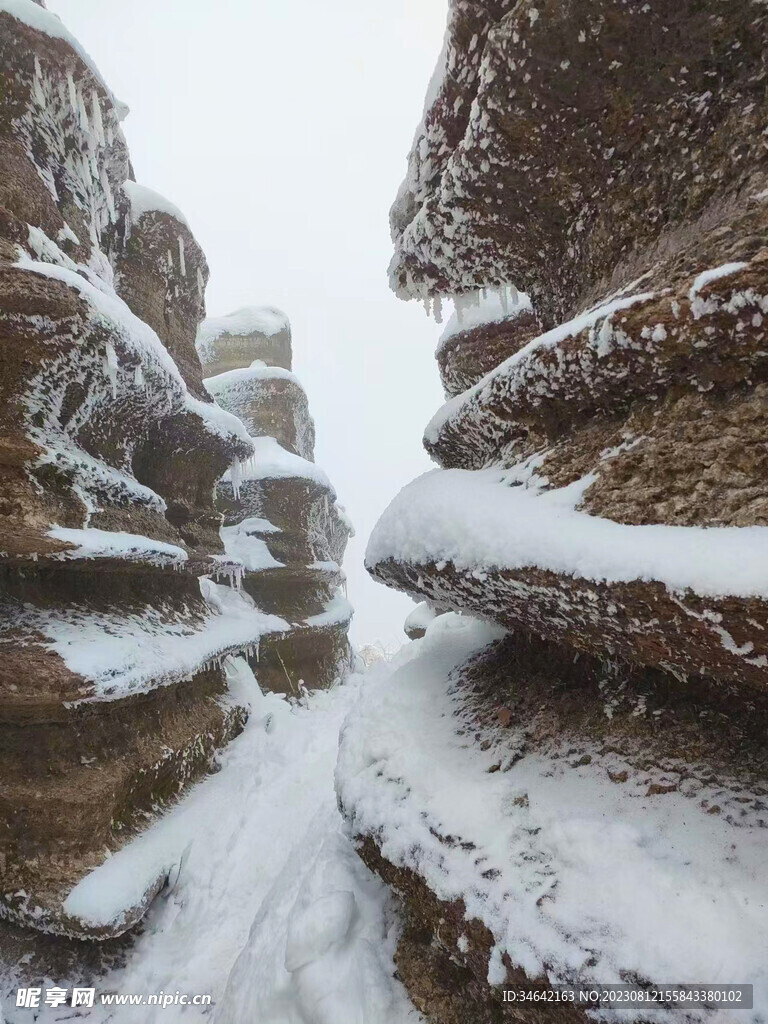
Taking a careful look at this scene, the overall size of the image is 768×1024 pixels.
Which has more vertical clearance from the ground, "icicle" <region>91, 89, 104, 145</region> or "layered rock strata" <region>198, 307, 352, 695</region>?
"icicle" <region>91, 89, 104, 145</region>

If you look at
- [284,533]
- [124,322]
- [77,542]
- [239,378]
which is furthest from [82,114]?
[239,378]

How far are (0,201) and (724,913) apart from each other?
751cm

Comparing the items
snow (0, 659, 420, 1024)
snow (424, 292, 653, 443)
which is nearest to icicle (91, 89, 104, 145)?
snow (424, 292, 653, 443)

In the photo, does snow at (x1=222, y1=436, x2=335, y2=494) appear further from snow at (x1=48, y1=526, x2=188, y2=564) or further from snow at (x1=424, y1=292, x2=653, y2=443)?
snow at (x1=424, y1=292, x2=653, y2=443)

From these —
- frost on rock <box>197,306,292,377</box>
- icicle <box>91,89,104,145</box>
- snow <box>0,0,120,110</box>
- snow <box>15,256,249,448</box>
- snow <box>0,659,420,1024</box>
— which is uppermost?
frost on rock <box>197,306,292,377</box>

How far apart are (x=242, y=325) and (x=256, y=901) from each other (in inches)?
680

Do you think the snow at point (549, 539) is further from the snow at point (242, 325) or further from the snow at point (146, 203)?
the snow at point (242, 325)

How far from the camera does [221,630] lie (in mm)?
7625

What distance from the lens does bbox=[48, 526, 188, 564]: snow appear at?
460 centimetres

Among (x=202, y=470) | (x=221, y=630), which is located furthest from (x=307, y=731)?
(x=202, y=470)

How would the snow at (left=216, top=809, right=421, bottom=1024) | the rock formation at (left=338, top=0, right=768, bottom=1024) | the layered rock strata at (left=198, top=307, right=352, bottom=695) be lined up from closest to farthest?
the rock formation at (left=338, top=0, right=768, bottom=1024) → the snow at (left=216, top=809, right=421, bottom=1024) → the layered rock strata at (left=198, top=307, right=352, bottom=695)

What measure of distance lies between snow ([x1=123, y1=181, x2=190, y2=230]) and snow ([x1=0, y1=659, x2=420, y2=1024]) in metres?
8.48

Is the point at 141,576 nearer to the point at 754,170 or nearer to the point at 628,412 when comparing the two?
the point at 628,412

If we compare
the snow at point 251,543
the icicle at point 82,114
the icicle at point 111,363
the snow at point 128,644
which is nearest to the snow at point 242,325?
the snow at point 251,543
